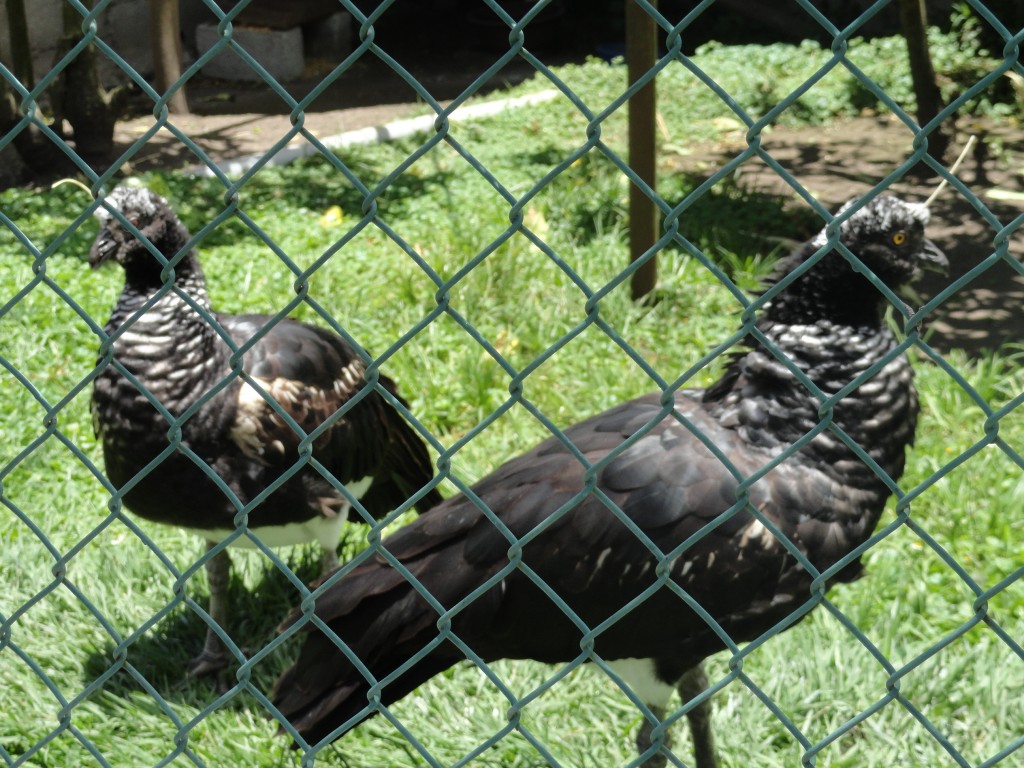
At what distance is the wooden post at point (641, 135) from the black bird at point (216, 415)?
1.93m

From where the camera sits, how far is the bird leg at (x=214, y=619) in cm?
363

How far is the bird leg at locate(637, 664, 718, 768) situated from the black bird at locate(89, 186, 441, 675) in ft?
2.84

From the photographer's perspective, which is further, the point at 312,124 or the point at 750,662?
the point at 312,124

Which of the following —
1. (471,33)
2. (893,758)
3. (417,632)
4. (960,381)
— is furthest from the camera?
(471,33)

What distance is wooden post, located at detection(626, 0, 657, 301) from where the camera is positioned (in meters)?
5.04

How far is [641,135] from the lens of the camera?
5309mm

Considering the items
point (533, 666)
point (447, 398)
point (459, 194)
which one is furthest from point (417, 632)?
point (459, 194)

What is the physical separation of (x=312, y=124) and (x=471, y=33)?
3.28 metres

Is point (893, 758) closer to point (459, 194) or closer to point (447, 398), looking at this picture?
point (447, 398)

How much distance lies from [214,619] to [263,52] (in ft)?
23.3

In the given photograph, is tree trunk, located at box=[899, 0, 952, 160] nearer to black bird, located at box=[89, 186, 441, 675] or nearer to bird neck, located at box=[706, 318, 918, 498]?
bird neck, located at box=[706, 318, 918, 498]

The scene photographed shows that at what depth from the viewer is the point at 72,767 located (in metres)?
3.16

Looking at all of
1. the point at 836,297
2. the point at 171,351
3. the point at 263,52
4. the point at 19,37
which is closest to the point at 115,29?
the point at 263,52

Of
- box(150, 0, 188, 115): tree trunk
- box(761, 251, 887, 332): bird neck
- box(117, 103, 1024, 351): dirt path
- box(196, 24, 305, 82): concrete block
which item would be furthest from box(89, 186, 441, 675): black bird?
box(196, 24, 305, 82): concrete block
